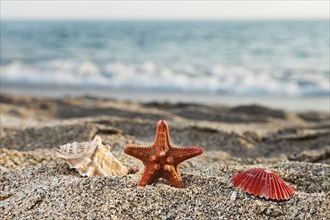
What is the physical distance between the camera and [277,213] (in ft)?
8.25

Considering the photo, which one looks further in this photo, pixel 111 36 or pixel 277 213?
pixel 111 36

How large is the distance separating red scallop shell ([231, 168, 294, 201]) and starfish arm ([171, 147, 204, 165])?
0.34m

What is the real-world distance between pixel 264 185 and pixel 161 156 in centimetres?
66

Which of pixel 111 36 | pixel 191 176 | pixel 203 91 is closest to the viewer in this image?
pixel 191 176

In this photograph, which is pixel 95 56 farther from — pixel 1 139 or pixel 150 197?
pixel 150 197

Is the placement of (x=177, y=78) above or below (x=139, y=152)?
below

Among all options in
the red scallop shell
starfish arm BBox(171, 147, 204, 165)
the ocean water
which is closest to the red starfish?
starfish arm BBox(171, 147, 204, 165)

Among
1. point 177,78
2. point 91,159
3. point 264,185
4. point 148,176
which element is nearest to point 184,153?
point 148,176

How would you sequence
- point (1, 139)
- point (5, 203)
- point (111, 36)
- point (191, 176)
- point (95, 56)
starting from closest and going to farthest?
point (5, 203), point (191, 176), point (1, 139), point (95, 56), point (111, 36)

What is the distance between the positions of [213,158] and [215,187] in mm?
1734

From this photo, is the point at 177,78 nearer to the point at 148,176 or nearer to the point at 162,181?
the point at 162,181

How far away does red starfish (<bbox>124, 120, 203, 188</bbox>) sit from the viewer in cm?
271

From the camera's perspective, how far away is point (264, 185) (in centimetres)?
266

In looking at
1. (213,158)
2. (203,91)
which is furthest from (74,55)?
(213,158)
